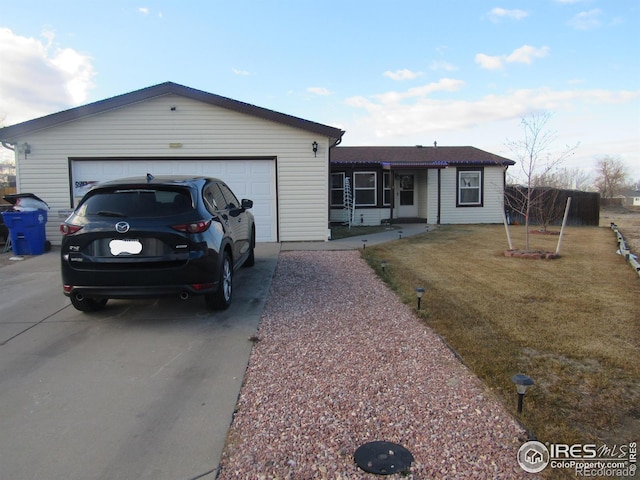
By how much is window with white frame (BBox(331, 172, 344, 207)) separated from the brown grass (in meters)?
8.28

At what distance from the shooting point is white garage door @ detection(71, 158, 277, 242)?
1155 centimetres

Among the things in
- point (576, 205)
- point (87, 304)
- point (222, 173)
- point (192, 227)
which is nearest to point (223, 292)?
point (192, 227)

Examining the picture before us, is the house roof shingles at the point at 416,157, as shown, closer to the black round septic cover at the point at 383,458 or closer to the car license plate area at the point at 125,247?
the car license plate area at the point at 125,247

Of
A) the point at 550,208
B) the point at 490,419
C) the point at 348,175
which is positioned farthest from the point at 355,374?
the point at 550,208

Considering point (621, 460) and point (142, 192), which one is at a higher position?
point (142, 192)

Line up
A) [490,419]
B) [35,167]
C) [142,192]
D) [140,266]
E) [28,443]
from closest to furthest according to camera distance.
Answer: [28,443], [490,419], [140,266], [142,192], [35,167]

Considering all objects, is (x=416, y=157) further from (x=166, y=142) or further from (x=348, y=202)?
(x=166, y=142)

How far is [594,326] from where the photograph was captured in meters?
5.05

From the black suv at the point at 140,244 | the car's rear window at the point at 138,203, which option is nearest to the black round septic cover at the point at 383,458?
the black suv at the point at 140,244

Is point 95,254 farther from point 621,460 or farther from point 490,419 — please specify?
point 621,460

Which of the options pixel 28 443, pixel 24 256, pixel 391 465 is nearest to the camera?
pixel 391 465

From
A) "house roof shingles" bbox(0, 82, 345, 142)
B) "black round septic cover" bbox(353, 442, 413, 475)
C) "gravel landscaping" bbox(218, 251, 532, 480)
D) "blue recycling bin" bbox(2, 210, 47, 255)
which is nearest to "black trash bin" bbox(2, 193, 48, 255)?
"blue recycling bin" bbox(2, 210, 47, 255)

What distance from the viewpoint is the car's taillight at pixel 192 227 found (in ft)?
16.1

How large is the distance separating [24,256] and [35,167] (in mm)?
2547
